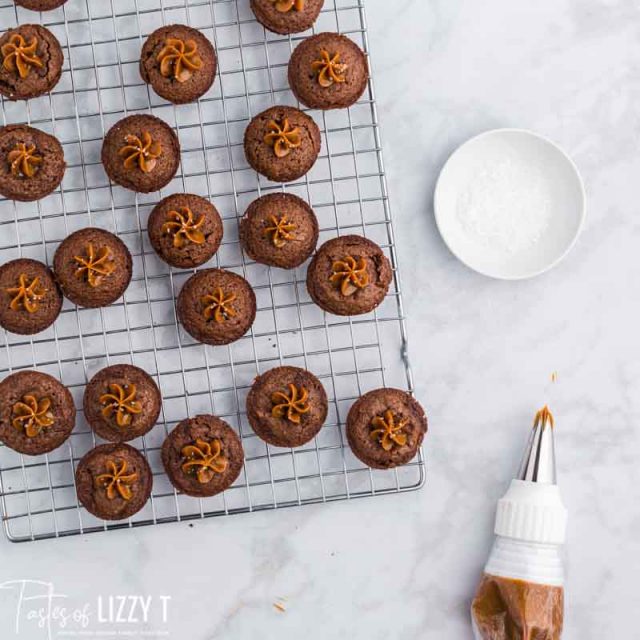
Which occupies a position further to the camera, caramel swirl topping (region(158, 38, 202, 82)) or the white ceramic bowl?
the white ceramic bowl

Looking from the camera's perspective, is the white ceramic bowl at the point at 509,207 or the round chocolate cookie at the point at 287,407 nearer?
the round chocolate cookie at the point at 287,407

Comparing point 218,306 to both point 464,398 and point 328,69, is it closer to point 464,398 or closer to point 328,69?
point 328,69

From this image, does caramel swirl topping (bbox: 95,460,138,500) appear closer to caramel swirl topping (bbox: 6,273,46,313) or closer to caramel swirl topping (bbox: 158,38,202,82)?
caramel swirl topping (bbox: 6,273,46,313)

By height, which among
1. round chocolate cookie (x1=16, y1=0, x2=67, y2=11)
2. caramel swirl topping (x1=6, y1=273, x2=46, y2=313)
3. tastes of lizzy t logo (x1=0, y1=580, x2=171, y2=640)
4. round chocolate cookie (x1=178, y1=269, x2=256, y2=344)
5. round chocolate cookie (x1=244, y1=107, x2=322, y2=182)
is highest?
round chocolate cookie (x1=16, y1=0, x2=67, y2=11)

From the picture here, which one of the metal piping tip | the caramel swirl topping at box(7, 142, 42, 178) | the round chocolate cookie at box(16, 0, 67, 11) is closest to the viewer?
the caramel swirl topping at box(7, 142, 42, 178)

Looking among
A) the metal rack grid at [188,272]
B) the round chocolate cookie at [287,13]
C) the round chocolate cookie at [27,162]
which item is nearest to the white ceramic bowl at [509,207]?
the metal rack grid at [188,272]

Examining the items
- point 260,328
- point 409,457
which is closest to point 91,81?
point 260,328

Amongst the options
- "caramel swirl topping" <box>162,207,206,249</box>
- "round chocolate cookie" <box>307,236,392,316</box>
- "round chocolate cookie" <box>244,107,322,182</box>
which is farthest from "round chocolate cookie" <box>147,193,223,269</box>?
"round chocolate cookie" <box>307,236,392,316</box>

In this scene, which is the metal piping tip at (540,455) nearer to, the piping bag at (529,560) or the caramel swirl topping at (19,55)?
the piping bag at (529,560)
